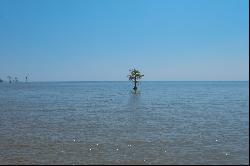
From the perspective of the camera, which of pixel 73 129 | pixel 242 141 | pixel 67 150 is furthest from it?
pixel 73 129

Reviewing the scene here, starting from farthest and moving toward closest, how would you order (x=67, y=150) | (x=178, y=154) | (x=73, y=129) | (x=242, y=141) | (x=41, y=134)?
(x=73, y=129) → (x=41, y=134) → (x=242, y=141) → (x=67, y=150) → (x=178, y=154)

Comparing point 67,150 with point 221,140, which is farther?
point 221,140

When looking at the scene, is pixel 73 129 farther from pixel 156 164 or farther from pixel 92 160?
pixel 156 164

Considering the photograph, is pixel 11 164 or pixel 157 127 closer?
pixel 11 164

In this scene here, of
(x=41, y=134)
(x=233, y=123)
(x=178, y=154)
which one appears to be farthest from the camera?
(x=233, y=123)

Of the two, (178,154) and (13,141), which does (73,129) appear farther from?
(178,154)

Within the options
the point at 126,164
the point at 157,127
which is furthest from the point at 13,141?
the point at 157,127

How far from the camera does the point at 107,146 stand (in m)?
23.9

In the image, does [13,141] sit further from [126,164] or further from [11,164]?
[126,164]

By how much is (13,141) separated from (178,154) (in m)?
11.7

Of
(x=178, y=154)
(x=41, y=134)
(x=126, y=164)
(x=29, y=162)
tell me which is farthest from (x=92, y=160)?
(x=41, y=134)

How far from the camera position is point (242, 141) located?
2447cm

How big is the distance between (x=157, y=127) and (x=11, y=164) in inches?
634

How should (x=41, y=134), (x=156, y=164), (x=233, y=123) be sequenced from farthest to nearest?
(x=233, y=123), (x=41, y=134), (x=156, y=164)
